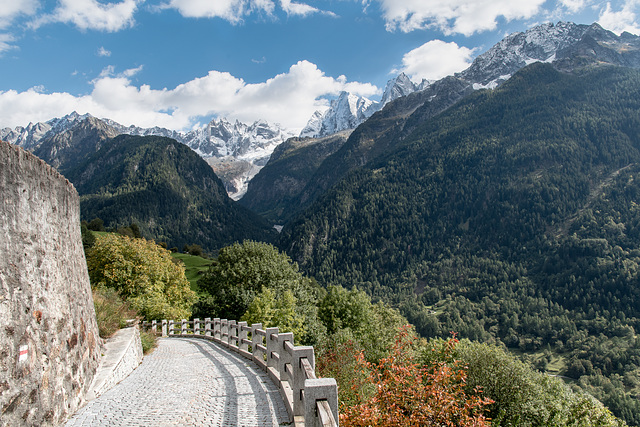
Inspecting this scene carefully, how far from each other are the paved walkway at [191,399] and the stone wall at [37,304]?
3.12 ft

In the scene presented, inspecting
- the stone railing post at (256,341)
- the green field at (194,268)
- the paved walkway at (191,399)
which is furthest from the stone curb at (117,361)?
the green field at (194,268)

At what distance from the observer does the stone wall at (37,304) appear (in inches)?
283

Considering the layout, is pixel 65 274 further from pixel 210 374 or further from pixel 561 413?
pixel 561 413

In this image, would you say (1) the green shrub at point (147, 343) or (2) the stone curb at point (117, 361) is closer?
(2) the stone curb at point (117, 361)

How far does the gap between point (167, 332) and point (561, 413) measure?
33673mm

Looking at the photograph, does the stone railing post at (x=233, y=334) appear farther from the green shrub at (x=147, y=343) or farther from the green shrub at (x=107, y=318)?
the green shrub at (x=107, y=318)

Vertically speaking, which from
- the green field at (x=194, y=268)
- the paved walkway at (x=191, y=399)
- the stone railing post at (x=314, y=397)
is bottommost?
the green field at (x=194, y=268)

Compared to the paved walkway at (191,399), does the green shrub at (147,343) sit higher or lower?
lower

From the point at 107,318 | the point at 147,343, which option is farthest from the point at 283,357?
the point at 147,343

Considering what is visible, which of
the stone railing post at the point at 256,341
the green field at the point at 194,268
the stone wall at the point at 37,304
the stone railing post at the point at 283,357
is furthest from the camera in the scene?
the green field at the point at 194,268

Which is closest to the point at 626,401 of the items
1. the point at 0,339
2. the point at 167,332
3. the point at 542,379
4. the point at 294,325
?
the point at 542,379

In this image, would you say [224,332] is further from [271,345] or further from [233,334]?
[271,345]

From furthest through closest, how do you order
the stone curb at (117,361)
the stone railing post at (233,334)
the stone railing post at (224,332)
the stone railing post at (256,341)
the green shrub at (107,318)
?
the stone railing post at (224,332) < the stone railing post at (233,334) < the green shrub at (107,318) < the stone railing post at (256,341) < the stone curb at (117,361)

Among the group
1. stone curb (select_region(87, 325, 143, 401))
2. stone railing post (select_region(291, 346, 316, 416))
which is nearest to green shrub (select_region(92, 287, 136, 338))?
stone curb (select_region(87, 325, 143, 401))
